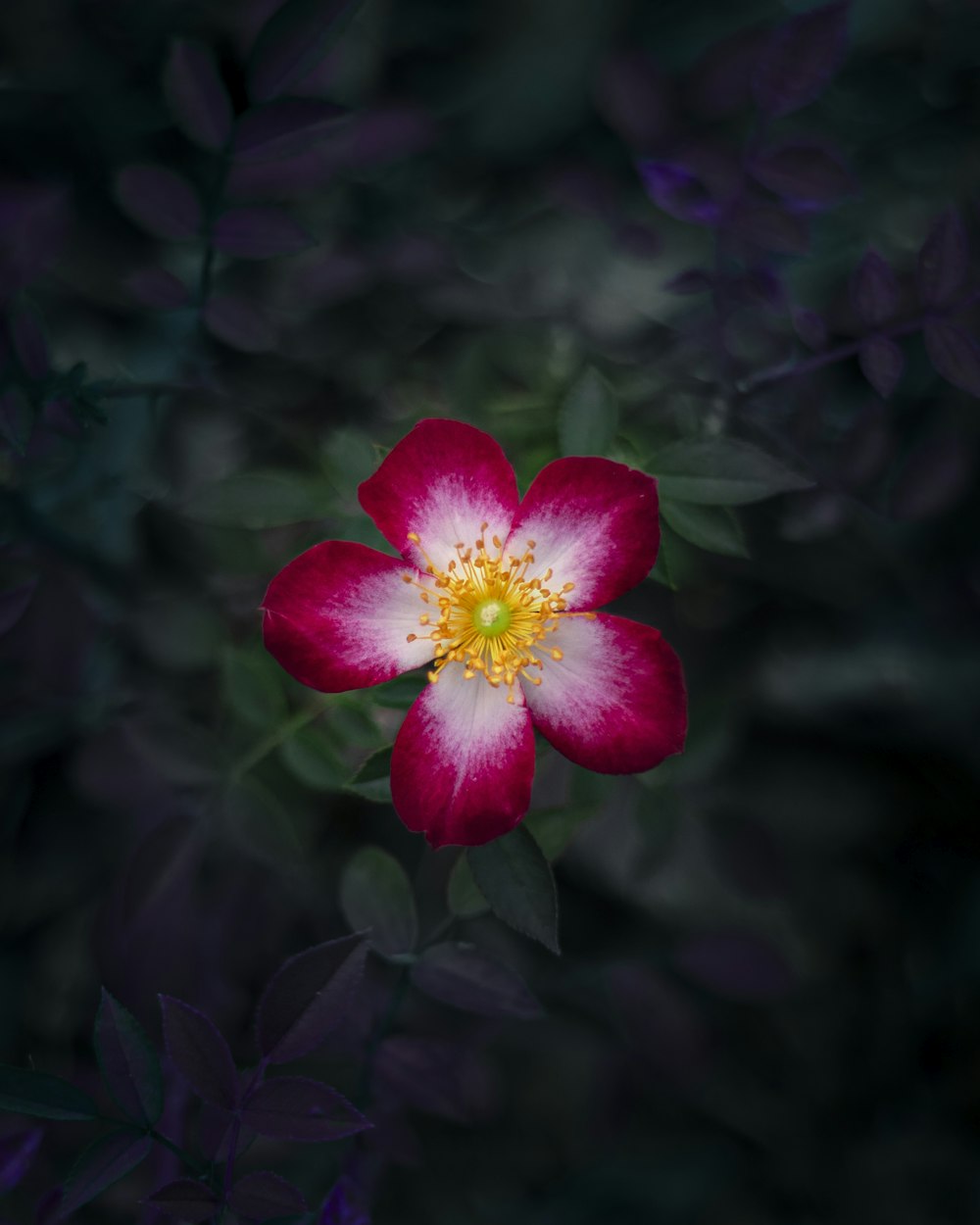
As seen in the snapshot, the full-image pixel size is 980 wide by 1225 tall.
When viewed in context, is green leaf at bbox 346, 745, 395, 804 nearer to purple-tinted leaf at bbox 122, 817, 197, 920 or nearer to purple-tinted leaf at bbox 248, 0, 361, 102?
purple-tinted leaf at bbox 122, 817, 197, 920

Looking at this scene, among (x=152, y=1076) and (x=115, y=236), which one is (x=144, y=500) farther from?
(x=152, y=1076)

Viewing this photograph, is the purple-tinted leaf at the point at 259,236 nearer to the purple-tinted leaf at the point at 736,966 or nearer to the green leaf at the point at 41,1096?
the green leaf at the point at 41,1096

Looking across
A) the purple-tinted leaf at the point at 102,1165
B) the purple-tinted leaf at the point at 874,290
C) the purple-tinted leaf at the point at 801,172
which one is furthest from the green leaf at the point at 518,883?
the purple-tinted leaf at the point at 801,172

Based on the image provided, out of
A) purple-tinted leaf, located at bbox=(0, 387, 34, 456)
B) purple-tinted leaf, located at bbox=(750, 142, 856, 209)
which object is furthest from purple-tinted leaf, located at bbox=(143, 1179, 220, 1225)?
purple-tinted leaf, located at bbox=(750, 142, 856, 209)

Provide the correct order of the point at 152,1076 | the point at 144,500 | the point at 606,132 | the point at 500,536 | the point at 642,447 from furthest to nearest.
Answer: the point at 606,132 → the point at 144,500 → the point at 642,447 → the point at 500,536 → the point at 152,1076

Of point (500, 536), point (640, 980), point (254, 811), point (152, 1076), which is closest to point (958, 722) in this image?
point (640, 980)

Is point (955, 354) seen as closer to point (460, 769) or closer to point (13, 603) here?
point (460, 769)

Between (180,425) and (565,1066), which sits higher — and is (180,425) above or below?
above
